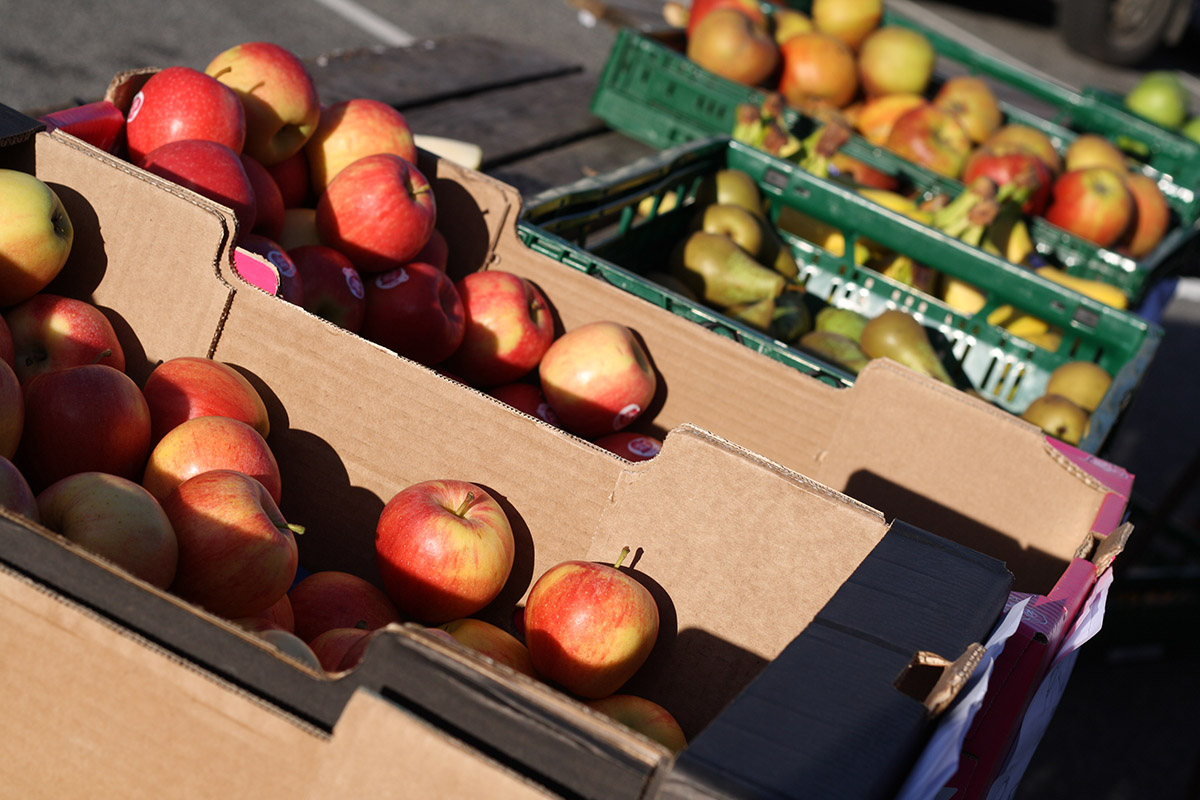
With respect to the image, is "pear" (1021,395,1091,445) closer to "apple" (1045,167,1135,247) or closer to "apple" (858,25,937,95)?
"apple" (1045,167,1135,247)

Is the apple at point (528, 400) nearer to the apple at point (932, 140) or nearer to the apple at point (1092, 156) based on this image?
the apple at point (932, 140)

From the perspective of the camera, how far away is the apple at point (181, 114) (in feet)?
5.95

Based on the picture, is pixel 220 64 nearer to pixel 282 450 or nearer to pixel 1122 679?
pixel 282 450

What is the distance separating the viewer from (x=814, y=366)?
6.40 feet

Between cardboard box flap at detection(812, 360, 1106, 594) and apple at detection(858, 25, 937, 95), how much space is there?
2.74 meters

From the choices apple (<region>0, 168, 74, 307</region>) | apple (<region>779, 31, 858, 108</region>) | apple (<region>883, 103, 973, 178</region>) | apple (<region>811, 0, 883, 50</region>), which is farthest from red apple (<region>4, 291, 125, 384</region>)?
apple (<region>811, 0, 883, 50</region>)

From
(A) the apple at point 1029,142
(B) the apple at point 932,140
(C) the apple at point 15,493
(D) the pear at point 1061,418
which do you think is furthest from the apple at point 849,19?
(C) the apple at point 15,493

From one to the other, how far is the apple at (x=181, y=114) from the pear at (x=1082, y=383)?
2.05 metres

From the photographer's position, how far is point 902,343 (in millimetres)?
2572

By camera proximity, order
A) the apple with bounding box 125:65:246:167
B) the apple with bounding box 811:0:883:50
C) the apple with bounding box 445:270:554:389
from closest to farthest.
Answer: the apple with bounding box 125:65:246:167
the apple with bounding box 445:270:554:389
the apple with bounding box 811:0:883:50

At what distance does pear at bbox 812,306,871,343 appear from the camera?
2741mm

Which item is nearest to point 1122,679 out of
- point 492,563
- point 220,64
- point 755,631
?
point 755,631

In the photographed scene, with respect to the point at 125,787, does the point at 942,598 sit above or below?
above

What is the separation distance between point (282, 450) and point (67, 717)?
0.78m
